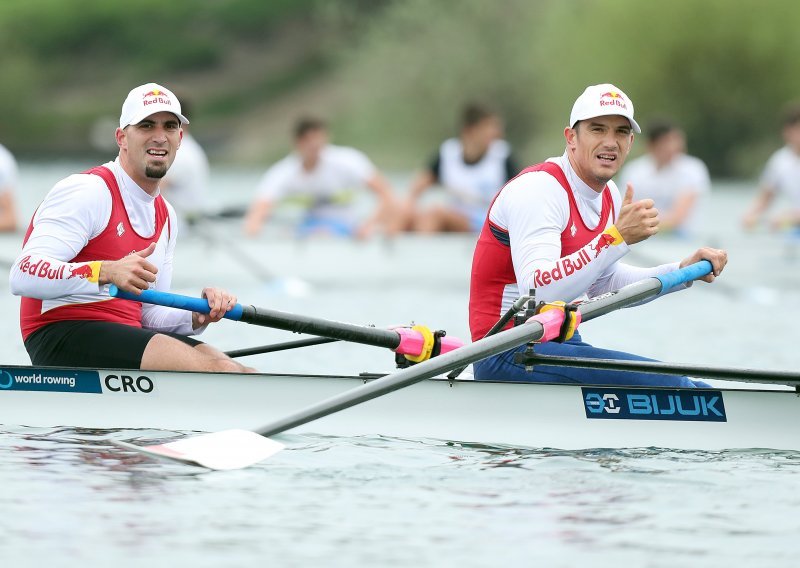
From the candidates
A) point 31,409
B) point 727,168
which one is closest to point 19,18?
point 727,168

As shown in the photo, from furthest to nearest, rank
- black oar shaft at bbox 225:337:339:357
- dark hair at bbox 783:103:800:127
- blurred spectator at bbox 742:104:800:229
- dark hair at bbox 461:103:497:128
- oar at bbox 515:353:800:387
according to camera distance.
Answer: blurred spectator at bbox 742:104:800:229
dark hair at bbox 783:103:800:127
dark hair at bbox 461:103:497:128
black oar shaft at bbox 225:337:339:357
oar at bbox 515:353:800:387

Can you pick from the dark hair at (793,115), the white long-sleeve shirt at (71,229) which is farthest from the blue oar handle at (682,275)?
the dark hair at (793,115)

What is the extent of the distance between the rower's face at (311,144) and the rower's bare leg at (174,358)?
370 inches

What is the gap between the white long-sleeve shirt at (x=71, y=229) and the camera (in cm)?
734

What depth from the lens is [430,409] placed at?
7637mm

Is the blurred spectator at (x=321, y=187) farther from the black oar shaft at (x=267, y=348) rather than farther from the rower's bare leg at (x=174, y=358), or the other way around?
the rower's bare leg at (x=174, y=358)

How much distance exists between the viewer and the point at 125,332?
7.72 m

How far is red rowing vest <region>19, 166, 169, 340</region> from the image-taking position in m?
7.66

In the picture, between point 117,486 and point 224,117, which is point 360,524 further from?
point 224,117

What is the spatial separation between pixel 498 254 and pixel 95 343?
212cm

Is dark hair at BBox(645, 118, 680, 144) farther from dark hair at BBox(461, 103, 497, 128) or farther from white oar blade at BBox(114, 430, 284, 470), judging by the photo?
white oar blade at BBox(114, 430, 284, 470)

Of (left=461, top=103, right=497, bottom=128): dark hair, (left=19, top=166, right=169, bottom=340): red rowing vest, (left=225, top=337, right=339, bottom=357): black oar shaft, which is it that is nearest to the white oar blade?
(left=19, top=166, right=169, bottom=340): red rowing vest

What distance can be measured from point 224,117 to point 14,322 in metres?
42.2

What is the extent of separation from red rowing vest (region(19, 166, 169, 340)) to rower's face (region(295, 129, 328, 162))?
9290mm
